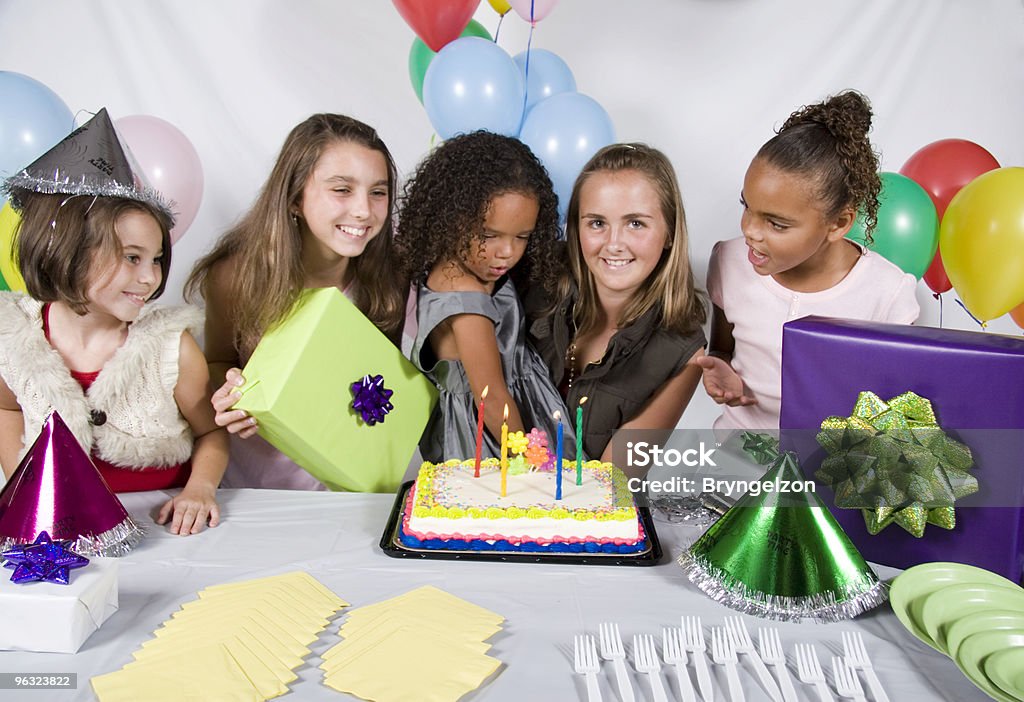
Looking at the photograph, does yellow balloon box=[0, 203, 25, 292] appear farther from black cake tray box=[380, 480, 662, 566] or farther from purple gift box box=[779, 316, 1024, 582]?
purple gift box box=[779, 316, 1024, 582]

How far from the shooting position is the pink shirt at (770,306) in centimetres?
219

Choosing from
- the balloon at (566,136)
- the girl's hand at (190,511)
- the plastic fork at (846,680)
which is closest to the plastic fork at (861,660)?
the plastic fork at (846,680)

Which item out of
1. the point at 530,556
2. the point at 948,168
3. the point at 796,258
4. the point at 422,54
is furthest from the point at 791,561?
the point at 422,54

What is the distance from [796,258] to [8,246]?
214cm

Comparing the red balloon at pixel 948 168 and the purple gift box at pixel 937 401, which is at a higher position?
the red balloon at pixel 948 168

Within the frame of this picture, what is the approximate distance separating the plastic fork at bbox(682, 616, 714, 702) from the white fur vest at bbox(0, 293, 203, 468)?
1.23 m

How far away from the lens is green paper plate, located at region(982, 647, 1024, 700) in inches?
42.5

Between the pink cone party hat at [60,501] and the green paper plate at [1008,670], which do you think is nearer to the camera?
the green paper plate at [1008,670]

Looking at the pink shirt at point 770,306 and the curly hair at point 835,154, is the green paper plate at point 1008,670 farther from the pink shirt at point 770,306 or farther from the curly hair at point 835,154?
the curly hair at point 835,154

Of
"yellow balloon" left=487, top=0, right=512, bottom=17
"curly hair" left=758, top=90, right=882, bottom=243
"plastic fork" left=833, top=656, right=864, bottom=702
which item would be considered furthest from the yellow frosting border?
"yellow balloon" left=487, top=0, right=512, bottom=17

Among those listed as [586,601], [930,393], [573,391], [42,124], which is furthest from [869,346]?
[42,124]

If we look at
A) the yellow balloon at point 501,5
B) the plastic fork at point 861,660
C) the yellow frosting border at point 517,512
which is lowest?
the plastic fork at point 861,660

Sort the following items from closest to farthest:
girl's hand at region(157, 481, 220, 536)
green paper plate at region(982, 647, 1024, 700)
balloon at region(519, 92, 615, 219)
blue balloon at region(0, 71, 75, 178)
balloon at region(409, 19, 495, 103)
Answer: green paper plate at region(982, 647, 1024, 700) < girl's hand at region(157, 481, 220, 536) < blue balloon at region(0, 71, 75, 178) < balloon at region(519, 92, 615, 219) < balloon at region(409, 19, 495, 103)

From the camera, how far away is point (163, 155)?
8.73ft
